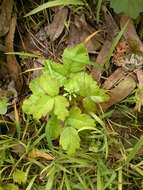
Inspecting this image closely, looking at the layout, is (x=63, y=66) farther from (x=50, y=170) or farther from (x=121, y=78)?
(x=50, y=170)

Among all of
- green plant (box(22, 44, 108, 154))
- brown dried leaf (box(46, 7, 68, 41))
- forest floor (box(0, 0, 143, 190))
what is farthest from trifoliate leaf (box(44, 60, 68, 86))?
brown dried leaf (box(46, 7, 68, 41))

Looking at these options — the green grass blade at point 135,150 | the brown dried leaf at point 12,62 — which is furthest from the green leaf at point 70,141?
the brown dried leaf at point 12,62

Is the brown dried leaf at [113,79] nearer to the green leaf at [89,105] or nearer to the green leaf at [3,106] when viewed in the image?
the green leaf at [89,105]

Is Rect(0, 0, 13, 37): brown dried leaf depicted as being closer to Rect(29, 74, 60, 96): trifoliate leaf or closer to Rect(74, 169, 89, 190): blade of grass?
Rect(29, 74, 60, 96): trifoliate leaf

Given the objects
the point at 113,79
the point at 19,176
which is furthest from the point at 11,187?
the point at 113,79

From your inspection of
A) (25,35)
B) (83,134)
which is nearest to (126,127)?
(83,134)

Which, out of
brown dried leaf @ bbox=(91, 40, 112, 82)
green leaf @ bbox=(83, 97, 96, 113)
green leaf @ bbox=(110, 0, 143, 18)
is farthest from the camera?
brown dried leaf @ bbox=(91, 40, 112, 82)
